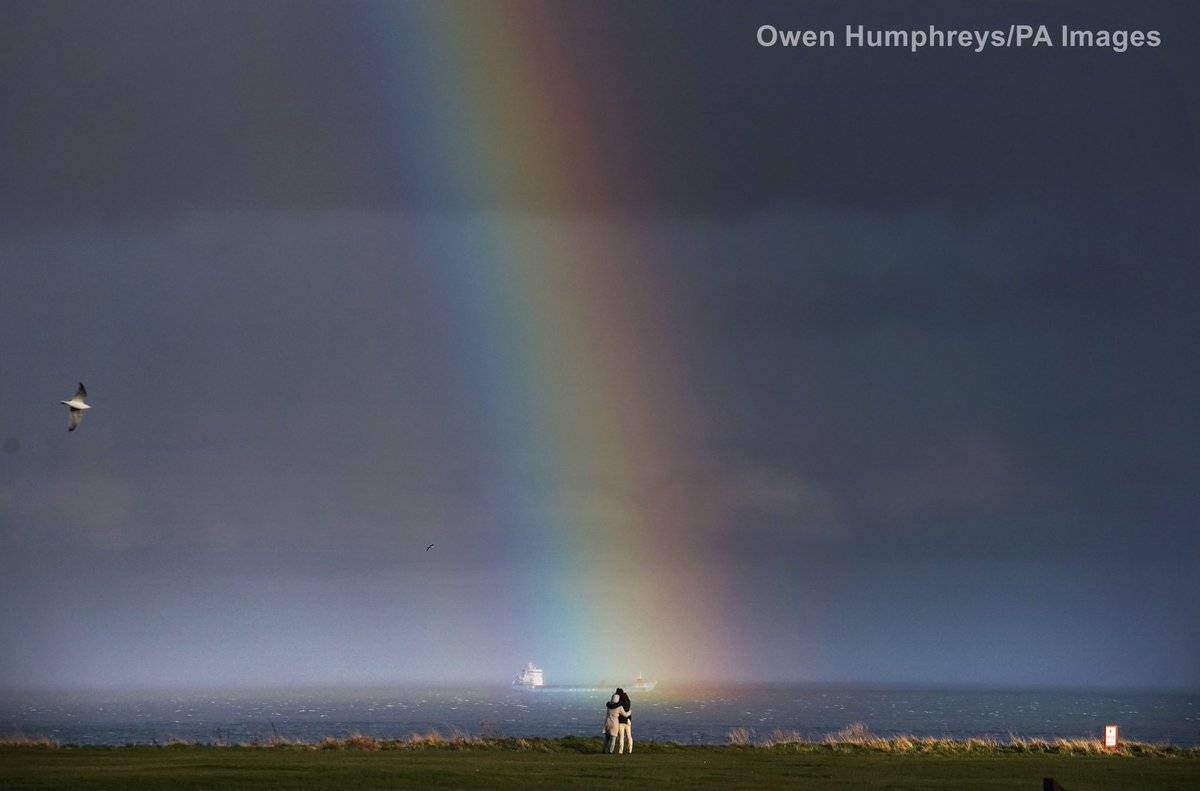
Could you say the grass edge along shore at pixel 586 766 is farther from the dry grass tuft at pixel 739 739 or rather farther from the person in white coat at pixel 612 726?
the dry grass tuft at pixel 739 739

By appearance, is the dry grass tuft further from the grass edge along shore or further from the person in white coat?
the person in white coat

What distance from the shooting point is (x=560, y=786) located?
36.5 metres

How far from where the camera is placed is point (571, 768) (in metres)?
42.8

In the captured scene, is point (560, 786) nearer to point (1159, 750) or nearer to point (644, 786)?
point (644, 786)

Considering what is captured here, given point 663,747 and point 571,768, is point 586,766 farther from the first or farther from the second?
point 663,747

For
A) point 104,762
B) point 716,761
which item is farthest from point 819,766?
point 104,762

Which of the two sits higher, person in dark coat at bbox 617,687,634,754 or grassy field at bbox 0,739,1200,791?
person in dark coat at bbox 617,687,634,754

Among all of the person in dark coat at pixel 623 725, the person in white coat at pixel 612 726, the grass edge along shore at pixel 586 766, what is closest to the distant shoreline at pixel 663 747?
the grass edge along shore at pixel 586 766

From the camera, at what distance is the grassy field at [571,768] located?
37.5 m

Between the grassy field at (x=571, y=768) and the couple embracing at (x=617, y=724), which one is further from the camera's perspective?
the couple embracing at (x=617, y=724)

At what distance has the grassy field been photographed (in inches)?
1478

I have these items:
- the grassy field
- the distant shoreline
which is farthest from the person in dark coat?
the distant shoreline

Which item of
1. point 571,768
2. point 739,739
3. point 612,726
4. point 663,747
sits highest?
point 612,726

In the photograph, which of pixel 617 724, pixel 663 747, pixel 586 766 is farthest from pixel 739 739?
pixel 586 766
